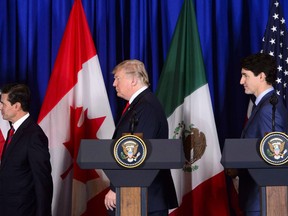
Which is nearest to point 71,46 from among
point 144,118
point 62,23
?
point 62,23

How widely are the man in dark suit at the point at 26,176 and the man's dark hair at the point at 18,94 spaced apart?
0.20 m

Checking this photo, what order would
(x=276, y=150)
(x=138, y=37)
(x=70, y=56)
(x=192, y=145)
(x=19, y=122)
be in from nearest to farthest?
(x=276, y=150) → (x=19, y=122) → (x=192, y=145) → (x=70, y=56) → (x=138, y=37)

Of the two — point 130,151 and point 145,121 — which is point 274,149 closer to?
point 130,151

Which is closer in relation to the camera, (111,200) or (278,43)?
(111,200)

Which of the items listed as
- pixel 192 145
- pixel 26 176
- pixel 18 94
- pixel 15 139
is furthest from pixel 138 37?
pixel 26 176

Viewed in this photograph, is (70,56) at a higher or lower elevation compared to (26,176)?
higher

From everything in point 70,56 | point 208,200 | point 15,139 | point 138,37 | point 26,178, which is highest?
point 138,37

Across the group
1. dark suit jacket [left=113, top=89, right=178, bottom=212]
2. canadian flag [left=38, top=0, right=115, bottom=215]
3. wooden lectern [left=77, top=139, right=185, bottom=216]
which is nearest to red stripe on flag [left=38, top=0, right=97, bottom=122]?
canadian flag [left=38, top=0, right=115, bottom=215]

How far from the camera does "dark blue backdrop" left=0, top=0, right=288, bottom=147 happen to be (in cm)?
444

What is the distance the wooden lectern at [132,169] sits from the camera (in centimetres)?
238

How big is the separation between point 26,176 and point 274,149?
1554 mm

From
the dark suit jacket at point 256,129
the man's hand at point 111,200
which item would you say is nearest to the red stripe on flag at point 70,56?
the man's hand at point 111,200

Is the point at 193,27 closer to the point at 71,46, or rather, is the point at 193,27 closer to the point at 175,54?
the point at 175,54

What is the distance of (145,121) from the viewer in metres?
2.85
